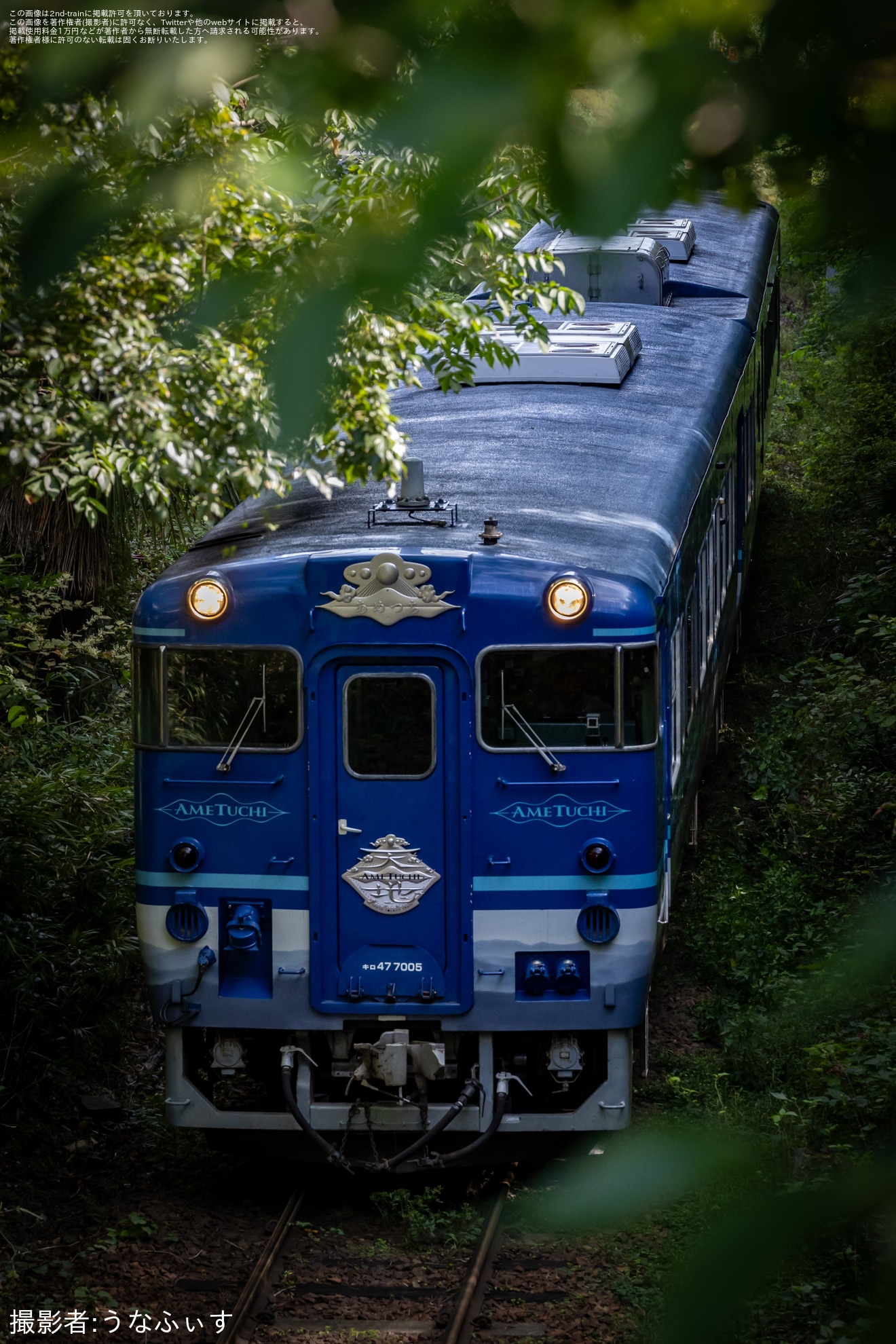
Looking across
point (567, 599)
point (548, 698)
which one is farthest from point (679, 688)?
point (567, 599)

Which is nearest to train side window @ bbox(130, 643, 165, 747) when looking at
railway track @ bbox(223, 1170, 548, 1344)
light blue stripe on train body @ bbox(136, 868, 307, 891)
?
light blue stripe on train body @ bbox(136, 868, 307, 891)

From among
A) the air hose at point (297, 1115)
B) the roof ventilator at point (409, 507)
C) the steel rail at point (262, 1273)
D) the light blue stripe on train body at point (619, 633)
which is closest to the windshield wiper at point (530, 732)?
the light blue stripe on train body at point (619, 633)

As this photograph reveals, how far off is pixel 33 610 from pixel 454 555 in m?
5.29

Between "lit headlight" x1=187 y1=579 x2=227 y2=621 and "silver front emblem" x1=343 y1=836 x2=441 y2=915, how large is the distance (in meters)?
1.14

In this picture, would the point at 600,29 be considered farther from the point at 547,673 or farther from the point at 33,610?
the point at 33,610

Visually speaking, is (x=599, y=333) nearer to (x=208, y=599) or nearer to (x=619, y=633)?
(x=619, y=633)

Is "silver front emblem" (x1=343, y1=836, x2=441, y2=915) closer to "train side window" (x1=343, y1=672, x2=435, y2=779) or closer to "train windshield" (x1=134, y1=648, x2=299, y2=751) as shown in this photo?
"train side window" (x1=343, y1=672, x2=435, y2=779)

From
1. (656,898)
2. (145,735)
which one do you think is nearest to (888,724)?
(656,898)

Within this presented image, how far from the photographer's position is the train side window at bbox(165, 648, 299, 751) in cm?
621

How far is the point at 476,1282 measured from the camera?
5.75 metres

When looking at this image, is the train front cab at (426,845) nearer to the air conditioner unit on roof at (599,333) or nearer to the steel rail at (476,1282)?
the steel rail at (476,1282)

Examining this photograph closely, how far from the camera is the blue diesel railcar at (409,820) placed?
6055 mm

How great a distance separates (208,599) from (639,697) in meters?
1.79

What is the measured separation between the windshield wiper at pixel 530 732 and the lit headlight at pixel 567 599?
35 centimetres
